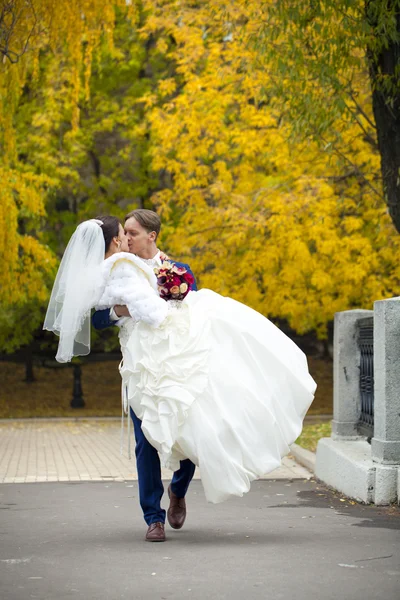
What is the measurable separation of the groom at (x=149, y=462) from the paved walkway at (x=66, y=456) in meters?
4.20

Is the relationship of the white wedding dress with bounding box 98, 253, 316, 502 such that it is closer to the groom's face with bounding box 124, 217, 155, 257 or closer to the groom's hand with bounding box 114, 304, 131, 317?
the groom's hand with bounding box 114, 304, 131, 317

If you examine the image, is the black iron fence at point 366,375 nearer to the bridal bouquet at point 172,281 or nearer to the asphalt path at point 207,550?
the asphalt path at point 207,550

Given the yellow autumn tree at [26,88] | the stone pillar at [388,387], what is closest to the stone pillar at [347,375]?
the stone pillar at [388,387]

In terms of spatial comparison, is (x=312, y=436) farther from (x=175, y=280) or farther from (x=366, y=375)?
(x=175, y=280)

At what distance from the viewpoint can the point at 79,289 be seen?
7.61 m

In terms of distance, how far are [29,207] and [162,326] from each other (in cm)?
1302

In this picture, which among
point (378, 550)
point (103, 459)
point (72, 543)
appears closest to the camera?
point (378, 550)

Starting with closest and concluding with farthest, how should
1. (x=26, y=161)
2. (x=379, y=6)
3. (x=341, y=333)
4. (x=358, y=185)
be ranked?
1. (x=341, y=333)
2. (x=379, y=6)
3. (x=358, y=185)
4. (x=26, y=161)

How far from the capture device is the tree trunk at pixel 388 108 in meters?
12.6

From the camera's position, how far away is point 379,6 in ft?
39.8

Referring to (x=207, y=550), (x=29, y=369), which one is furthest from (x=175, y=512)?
(x=29, y=369)

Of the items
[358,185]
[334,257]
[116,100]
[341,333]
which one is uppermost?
[116,100]

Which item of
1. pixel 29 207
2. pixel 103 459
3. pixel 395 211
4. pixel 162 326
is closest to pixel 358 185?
pixel 29 207

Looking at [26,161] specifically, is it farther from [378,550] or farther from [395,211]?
[378,550]
